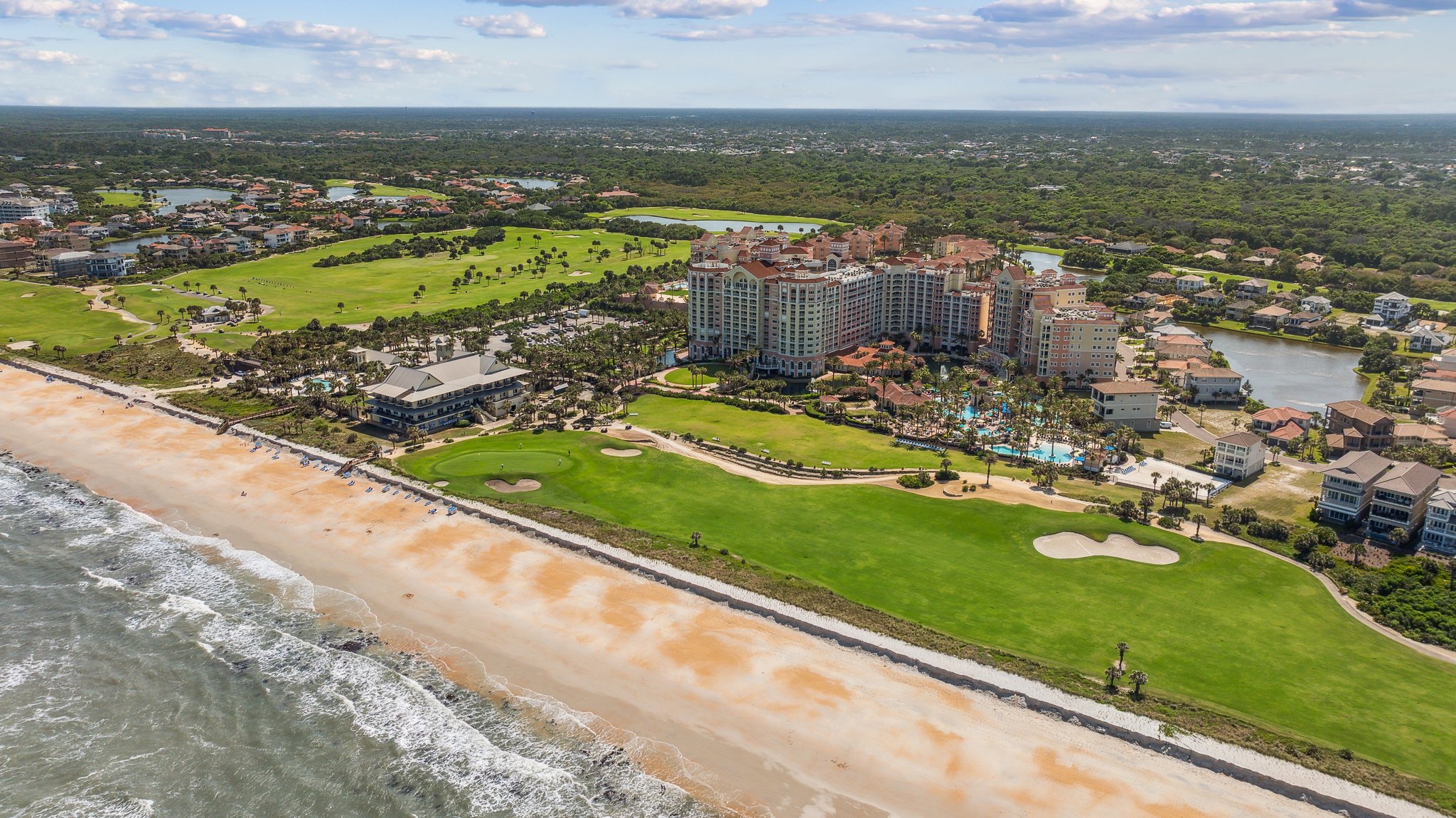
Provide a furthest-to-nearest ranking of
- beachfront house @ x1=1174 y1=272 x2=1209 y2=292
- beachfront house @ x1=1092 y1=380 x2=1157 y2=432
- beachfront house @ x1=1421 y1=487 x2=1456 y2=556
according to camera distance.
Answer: beachfront house @ x1=1174 y1=272 x2=1209 y2=292, beachfront house @ x1=1092 y1=380 x2=1157 y2=432, beachfront house @ x1=1421 y1=487 x2=1456 y2=556

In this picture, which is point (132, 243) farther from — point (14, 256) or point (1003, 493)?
point (1003, 493)

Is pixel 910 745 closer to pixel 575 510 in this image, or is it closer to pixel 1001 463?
pixel 575 510

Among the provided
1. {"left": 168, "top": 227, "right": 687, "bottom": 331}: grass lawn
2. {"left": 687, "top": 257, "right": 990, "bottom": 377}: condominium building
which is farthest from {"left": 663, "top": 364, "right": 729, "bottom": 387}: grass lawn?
{"left": 168, "top": 227, "right": 687, "bottom": 331}: grass lawn

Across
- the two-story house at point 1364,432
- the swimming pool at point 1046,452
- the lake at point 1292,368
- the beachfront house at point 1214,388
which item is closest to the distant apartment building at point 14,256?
the swimming pool at point 1046,452

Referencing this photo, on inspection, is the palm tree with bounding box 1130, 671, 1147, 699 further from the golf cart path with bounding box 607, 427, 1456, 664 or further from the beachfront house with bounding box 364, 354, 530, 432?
the beachfront house with bounding box 364, 354, 530, 432

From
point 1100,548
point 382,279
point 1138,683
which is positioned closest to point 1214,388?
point 1100,548
